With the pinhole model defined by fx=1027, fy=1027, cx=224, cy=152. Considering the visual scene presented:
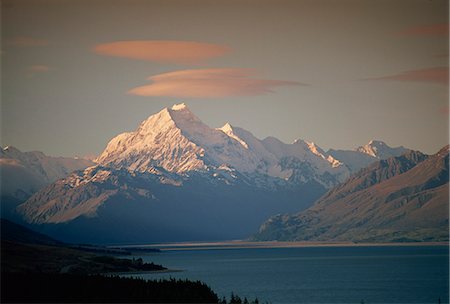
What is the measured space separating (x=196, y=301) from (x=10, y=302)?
1215 inches

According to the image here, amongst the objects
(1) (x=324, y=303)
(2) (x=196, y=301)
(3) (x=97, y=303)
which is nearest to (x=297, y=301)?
(1) (x=324, y=303)

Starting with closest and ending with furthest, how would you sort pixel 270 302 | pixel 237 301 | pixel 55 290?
pixel 237 301, pixel 55 290, pixel 270 302

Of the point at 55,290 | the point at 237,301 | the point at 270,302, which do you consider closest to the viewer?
the point at 237,301

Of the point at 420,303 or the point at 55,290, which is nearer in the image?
the point at 55,290

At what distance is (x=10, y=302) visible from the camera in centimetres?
16975

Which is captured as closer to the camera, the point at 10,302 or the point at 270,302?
the point at 10,302

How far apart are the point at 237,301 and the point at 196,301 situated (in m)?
8.49

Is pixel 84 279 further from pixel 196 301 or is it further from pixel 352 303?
pixel 352 303

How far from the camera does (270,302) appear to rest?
635ft

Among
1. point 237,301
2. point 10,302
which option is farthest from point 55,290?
point 237,301

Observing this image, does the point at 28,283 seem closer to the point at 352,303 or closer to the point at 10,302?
the point at 10,302

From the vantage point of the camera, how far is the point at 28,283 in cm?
19350

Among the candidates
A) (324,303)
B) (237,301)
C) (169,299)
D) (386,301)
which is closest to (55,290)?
(169,299)

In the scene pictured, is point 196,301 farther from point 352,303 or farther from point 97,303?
point 352,303
